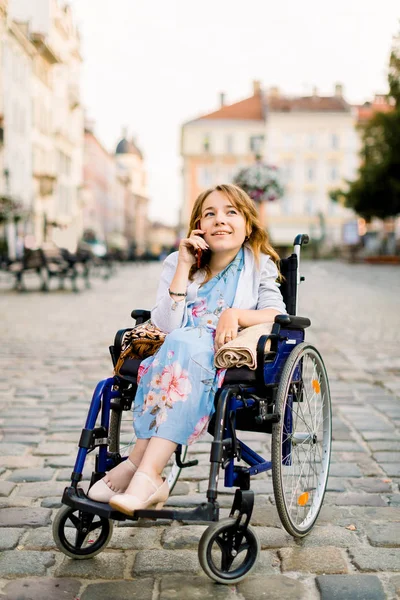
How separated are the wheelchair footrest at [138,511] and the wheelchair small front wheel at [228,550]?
0.18ft

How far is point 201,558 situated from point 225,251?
4.21ft

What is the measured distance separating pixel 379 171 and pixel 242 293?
40.7 metres

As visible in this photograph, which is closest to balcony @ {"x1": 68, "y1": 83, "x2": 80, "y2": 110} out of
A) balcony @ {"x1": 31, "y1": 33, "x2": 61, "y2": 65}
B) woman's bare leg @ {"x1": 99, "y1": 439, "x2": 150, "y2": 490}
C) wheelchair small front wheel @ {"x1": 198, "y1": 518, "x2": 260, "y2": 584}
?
balcony @ {"x1": 31, "y1": 33, "x2": 61, "y2": 65}

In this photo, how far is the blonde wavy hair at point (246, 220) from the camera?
347cm

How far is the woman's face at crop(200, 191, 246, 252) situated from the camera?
3.46 m

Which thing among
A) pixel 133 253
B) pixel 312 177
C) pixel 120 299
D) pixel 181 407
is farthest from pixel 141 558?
pixel 312 177

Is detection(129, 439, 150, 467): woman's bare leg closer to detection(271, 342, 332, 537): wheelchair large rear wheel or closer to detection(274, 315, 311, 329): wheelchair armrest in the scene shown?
detection(271, 342, 332, 537): wheelchair large rear wheel

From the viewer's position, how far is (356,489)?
13.2ft

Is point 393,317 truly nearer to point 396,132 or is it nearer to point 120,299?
point 120,299

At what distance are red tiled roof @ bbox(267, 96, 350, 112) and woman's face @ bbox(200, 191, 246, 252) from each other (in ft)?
259

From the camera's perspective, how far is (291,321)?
3.27 metres

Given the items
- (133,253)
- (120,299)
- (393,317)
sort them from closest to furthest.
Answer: (393,317) < (120,299) < (133,253)

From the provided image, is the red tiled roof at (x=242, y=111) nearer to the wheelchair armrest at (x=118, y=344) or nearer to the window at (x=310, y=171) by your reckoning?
the window at (x=310, y=171)

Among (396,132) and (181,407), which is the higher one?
(396,132)
